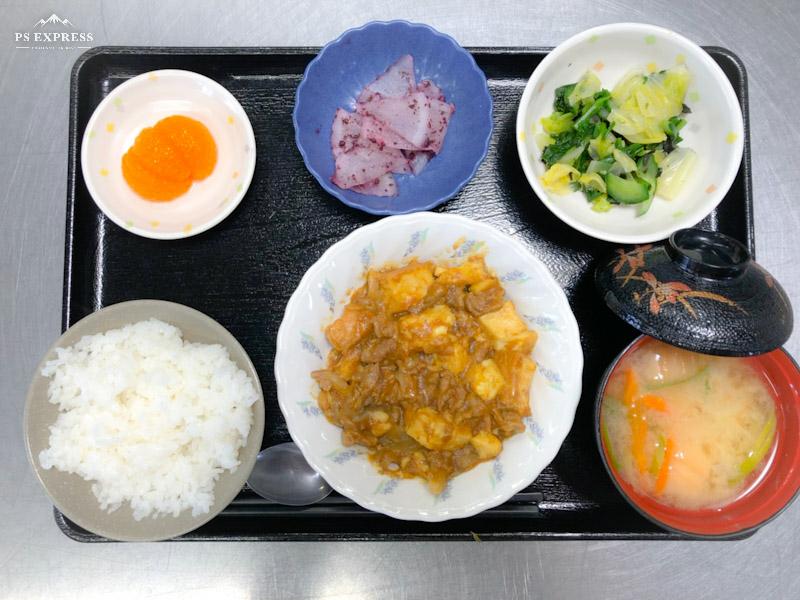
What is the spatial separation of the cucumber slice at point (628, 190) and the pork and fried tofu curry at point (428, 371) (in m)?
0.70

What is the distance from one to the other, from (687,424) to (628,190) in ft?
3.19

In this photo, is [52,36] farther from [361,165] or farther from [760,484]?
[760,484]

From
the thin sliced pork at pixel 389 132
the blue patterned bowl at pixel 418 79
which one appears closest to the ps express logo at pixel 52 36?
the blue patterned bowl at pixel 418 79

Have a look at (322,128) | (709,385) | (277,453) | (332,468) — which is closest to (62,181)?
(322,128)

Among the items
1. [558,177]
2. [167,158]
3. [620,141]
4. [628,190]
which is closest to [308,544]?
[167,158]

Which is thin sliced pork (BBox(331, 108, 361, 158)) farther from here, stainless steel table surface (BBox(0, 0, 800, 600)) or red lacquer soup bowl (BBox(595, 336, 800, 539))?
red lacquer soup bowl (BBox(595, 336, 800, 539))

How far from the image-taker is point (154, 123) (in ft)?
8.43

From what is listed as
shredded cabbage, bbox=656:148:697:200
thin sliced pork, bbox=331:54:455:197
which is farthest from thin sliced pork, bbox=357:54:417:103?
shredded cabbage, bbox=656:148:697:200

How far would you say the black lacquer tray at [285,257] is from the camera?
246 cm

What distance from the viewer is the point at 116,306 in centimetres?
227

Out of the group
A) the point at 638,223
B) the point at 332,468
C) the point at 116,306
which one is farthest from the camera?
the point at 638,223

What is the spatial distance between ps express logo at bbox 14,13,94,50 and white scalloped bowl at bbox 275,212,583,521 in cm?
201

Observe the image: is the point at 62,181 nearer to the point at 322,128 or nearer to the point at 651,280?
the point at 322,128

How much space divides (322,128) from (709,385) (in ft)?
6.39
